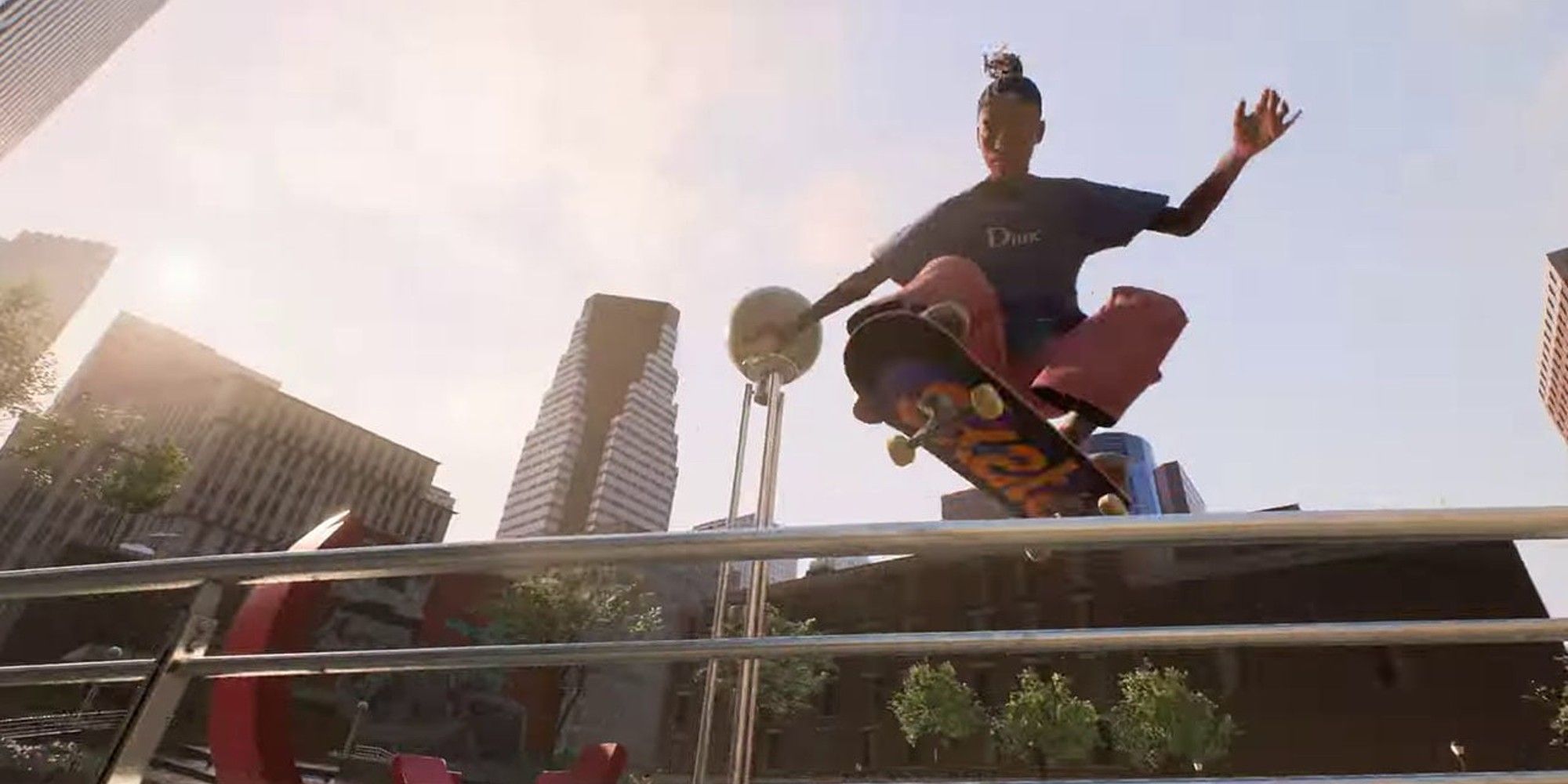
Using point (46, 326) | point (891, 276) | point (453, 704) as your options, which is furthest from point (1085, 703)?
point (46, 326)

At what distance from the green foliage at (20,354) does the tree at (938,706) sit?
114ft

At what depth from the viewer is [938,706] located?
3241 cm

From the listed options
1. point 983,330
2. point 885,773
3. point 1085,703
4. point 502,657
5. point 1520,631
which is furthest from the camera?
point 885,773

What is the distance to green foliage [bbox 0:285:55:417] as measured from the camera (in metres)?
30.4

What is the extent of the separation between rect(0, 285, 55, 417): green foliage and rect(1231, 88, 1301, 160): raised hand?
4005 cm

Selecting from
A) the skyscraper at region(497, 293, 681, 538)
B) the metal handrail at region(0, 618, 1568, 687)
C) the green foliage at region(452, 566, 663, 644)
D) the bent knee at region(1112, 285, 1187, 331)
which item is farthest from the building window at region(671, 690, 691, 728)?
the skyscraper at region(497, 293, 681, 538)

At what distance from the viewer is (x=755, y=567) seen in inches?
130

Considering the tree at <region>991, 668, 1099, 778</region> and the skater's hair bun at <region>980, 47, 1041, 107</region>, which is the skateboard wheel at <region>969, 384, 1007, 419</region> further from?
the tree at <region>991, 668, 1099, 778</region>

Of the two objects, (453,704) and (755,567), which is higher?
(453,704)

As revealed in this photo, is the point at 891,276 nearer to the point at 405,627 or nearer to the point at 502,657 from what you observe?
the point at 502,657

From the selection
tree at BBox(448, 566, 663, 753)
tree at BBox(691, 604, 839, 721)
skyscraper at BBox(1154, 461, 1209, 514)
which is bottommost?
tree at BBox(691, 604, 839, 721)

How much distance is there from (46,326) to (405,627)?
20.1 meters

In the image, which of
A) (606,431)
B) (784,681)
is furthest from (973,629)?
(606,431)

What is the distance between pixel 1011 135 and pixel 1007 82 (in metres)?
0.28
